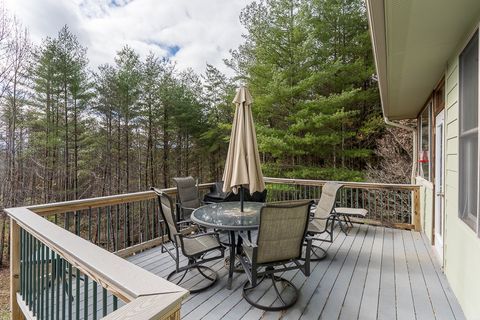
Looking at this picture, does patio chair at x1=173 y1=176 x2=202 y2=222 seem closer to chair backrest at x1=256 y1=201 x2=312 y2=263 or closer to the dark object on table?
the dark object on table

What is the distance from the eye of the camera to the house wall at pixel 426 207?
14.4 feet

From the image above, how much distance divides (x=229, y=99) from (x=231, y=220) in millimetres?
9442

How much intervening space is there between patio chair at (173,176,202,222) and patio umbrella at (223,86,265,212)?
1.33 meters

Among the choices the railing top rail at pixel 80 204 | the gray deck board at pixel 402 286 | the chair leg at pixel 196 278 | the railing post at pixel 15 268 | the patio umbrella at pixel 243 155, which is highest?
the patio umbrella at pixel 243 155

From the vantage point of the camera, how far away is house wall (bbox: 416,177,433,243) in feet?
14.4

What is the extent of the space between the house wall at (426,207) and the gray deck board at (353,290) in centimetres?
53

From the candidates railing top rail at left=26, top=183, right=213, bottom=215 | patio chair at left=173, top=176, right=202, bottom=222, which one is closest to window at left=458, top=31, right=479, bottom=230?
patio chair at left=173, top=176, right=202, bottom=222

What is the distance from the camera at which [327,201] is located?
12.9ft

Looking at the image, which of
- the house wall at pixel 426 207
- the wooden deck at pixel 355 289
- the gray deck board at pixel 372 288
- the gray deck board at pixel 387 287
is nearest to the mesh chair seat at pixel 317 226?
the wooden deck at pixel 355 289

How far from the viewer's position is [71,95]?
9.75 metres

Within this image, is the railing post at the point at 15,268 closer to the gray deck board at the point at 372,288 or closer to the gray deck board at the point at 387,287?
the gray deck board at the point at 372,288

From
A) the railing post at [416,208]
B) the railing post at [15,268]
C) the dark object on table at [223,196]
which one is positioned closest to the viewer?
the railing post at [15,268]

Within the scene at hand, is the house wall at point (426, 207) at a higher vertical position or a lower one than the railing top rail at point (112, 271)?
lower

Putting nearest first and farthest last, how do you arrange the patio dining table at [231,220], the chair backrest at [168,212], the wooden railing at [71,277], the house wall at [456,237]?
the wooden railing at [71,277]
the house wall at [456,237]
the patio dining table at [231,220]
the chair backrest at [168,212]
